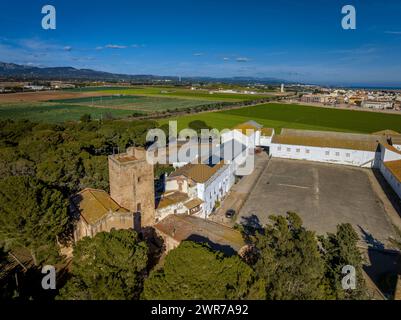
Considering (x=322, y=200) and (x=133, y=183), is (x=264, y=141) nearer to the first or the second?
(x=322, y=200)

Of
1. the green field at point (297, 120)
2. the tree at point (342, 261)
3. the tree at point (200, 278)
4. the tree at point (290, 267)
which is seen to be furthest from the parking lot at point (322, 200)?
the green field at point (297, 120)

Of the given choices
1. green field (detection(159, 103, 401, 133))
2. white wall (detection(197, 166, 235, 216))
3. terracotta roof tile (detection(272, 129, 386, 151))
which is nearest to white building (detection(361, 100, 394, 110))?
green field (detection(159, 103, 401, 133))

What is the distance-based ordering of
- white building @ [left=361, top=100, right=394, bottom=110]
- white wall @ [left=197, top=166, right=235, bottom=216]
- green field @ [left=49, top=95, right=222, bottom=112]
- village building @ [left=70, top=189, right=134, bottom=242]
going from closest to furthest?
village building @ [left=70, top=189, right=134, bottom=242] < white wall @ [left=197, top=166, right=235, bottom=216] < green field @ [left=49, top=95, right=222, bottom=112] < white building @ [left=361, top=100, right=394, bottom=110]

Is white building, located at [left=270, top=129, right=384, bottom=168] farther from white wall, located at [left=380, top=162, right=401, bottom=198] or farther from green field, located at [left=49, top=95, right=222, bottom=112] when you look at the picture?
green field, located at [left=49, top=95, right=222, bottom=112]

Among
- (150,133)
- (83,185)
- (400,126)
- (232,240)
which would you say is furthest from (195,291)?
(400,126)

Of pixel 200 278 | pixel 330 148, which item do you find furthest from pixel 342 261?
pixel 330 148

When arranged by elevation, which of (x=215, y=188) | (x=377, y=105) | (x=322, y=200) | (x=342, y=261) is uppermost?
(x=377, y=105)
